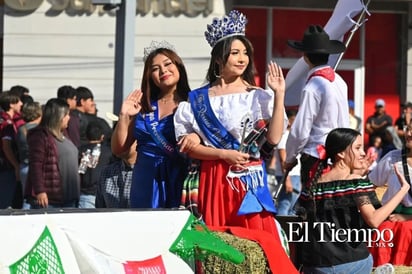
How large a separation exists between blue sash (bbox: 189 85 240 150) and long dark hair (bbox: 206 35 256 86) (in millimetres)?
247

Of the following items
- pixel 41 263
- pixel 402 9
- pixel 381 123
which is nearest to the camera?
pixel 41 263

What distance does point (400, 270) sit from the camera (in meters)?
6.60

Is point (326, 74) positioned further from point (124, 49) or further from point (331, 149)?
point (124, 49)

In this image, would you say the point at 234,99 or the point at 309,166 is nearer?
the point at 234,99

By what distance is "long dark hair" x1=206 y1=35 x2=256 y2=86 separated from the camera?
6.27 meters

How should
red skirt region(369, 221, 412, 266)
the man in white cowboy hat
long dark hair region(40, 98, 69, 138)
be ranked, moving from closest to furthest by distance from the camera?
red skirt region(369, 221, 412, 266) < the man in white cowboy hat < long dark hair region(40, 98, 69, 138)

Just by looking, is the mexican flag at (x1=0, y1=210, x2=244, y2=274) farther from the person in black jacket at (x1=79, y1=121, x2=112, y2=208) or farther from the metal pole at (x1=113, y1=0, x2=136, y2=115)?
the metal pole at (x1=113, y1=0, x2=136, y2=115)

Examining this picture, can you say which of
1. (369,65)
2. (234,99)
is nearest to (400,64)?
(369,65)

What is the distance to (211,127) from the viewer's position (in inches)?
241

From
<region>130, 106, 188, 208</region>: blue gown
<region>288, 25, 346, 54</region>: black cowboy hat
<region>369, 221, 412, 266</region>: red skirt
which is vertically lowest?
<region>369, 221, 412, 266</region>: red skirt

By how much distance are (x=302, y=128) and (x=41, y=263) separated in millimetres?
3213

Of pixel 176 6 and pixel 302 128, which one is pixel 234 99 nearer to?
pixel 302 128

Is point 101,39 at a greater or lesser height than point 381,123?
greater

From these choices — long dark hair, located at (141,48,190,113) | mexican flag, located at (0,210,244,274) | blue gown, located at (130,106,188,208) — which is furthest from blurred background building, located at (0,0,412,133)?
mexican flag, located at (0,210,244,274)
